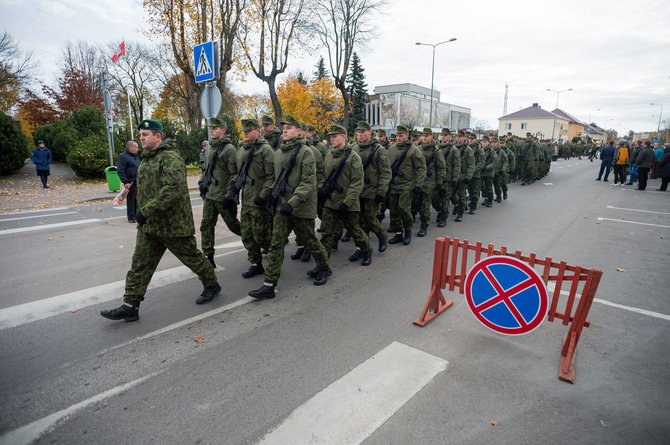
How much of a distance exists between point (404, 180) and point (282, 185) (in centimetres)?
290

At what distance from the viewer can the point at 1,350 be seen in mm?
3418

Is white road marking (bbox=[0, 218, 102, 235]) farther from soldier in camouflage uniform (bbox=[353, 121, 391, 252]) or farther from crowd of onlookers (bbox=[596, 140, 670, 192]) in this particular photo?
crowd of onlookers (bbox=[596, 140, 670, 192])

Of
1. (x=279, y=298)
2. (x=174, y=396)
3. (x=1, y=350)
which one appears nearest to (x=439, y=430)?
(x=174, y=396)

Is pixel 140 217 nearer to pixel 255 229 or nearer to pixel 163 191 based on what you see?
pixel 163 191

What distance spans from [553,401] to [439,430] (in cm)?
98

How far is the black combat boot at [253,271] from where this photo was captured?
17.4ft

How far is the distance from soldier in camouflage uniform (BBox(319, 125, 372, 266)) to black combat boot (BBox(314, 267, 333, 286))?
498 millimetres

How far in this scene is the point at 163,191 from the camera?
12.2ft

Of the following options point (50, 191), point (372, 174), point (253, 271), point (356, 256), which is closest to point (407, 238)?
point (356, 256)

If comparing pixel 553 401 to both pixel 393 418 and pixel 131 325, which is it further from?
pixel 131 325

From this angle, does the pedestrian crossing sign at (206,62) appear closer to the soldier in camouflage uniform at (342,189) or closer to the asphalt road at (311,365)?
the soldier in camouflage uniform at (342,189)

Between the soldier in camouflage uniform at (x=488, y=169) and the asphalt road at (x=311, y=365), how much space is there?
223 inches

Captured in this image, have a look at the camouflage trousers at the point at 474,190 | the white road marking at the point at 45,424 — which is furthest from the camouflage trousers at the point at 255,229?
the camouflage trousers at the point at 474,190

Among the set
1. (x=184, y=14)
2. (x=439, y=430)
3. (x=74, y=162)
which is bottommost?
(x=439, y=430)
